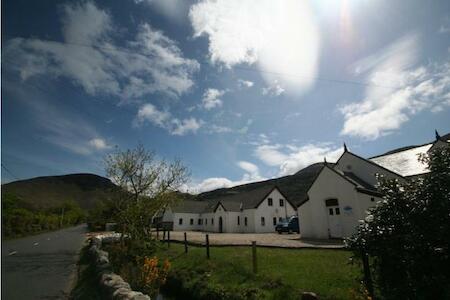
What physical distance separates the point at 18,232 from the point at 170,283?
1905 inches

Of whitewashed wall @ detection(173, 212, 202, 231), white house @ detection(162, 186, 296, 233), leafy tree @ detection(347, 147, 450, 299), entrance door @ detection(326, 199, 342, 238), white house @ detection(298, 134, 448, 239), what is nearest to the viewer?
leafy tree @ detection(347, 147, 450, 299)

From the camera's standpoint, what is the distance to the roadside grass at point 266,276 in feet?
27.9

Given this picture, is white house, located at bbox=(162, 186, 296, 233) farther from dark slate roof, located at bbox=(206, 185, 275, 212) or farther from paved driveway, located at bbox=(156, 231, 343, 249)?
paved driveway, located at bbox=(156, 231, 343, 249)

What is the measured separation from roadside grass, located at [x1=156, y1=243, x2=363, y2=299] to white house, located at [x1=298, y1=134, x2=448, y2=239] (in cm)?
878

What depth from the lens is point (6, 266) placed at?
46.5 ft

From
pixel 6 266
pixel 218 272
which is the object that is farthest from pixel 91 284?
pixel 6 266

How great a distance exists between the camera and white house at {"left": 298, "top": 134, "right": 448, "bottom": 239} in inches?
829

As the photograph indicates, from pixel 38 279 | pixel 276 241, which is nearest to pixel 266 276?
pixel 38 279

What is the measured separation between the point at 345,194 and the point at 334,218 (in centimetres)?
222

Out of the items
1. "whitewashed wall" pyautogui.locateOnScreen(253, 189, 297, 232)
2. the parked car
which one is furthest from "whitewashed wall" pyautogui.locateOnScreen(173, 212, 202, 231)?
the parked car

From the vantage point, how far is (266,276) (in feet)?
33.0

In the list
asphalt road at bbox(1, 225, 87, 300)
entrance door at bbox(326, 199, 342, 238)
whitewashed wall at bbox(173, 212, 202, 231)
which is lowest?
whitewashed wall at bbox(173, 212, 202, 231)

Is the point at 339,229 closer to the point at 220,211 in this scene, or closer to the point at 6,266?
the point at 6,266

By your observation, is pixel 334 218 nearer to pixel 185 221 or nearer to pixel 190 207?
pixel 185 221
